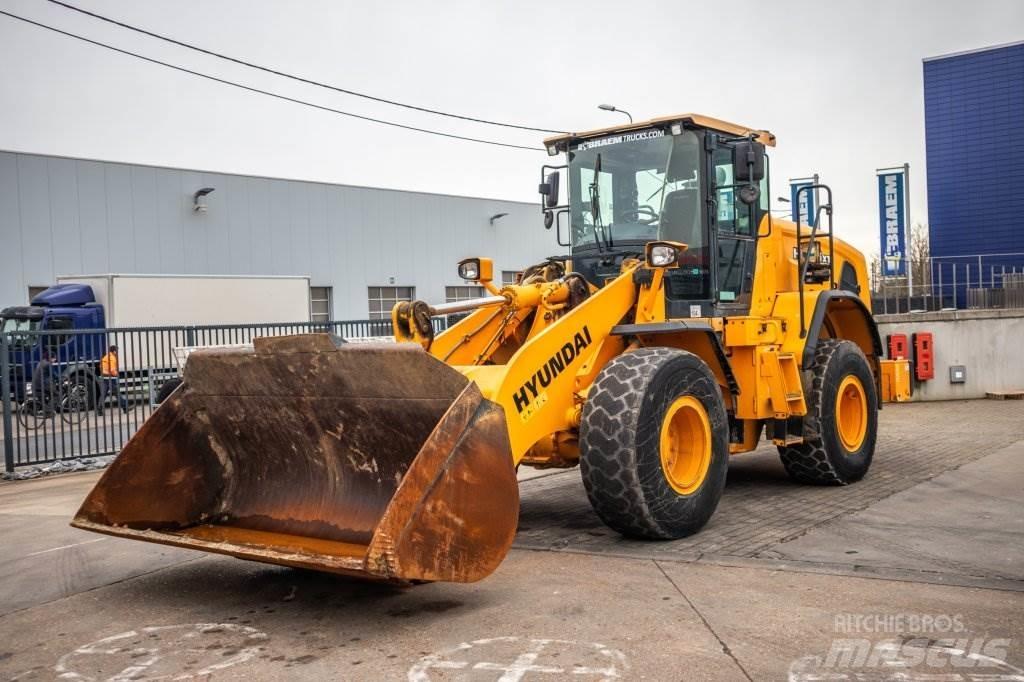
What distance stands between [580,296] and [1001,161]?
20.5m

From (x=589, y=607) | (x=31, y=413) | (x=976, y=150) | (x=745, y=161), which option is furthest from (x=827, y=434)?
(x=976, y=150)

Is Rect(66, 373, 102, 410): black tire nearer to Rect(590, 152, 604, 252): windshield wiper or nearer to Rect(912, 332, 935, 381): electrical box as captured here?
Rect(590, 152, 604, 252): windshield wiper

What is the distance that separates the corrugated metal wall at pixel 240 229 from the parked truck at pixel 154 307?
2.54 metres

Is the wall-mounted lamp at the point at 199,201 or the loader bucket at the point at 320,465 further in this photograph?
the wall-mounted lamp at the point at 199,201

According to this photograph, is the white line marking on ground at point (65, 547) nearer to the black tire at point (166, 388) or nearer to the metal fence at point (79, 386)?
the black tire at point (166, 388)

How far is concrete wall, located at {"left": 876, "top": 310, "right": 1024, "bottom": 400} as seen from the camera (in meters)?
17.1

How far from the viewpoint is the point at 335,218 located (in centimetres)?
3138

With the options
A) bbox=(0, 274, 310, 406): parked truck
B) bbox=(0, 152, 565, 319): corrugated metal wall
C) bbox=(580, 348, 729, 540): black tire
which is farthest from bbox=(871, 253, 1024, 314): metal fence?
bbox=(0, 152, 565, 319): corrugated metal wall

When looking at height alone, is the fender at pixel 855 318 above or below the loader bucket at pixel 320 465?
above

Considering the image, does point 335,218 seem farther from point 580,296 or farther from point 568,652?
point 568,652

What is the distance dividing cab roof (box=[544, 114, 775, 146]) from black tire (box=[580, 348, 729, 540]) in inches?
87.3

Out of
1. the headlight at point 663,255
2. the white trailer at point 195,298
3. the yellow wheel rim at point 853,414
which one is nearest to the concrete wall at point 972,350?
the yellow wheel rim at point 853,414

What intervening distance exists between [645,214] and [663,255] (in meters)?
1.12

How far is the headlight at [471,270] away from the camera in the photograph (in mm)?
7676
